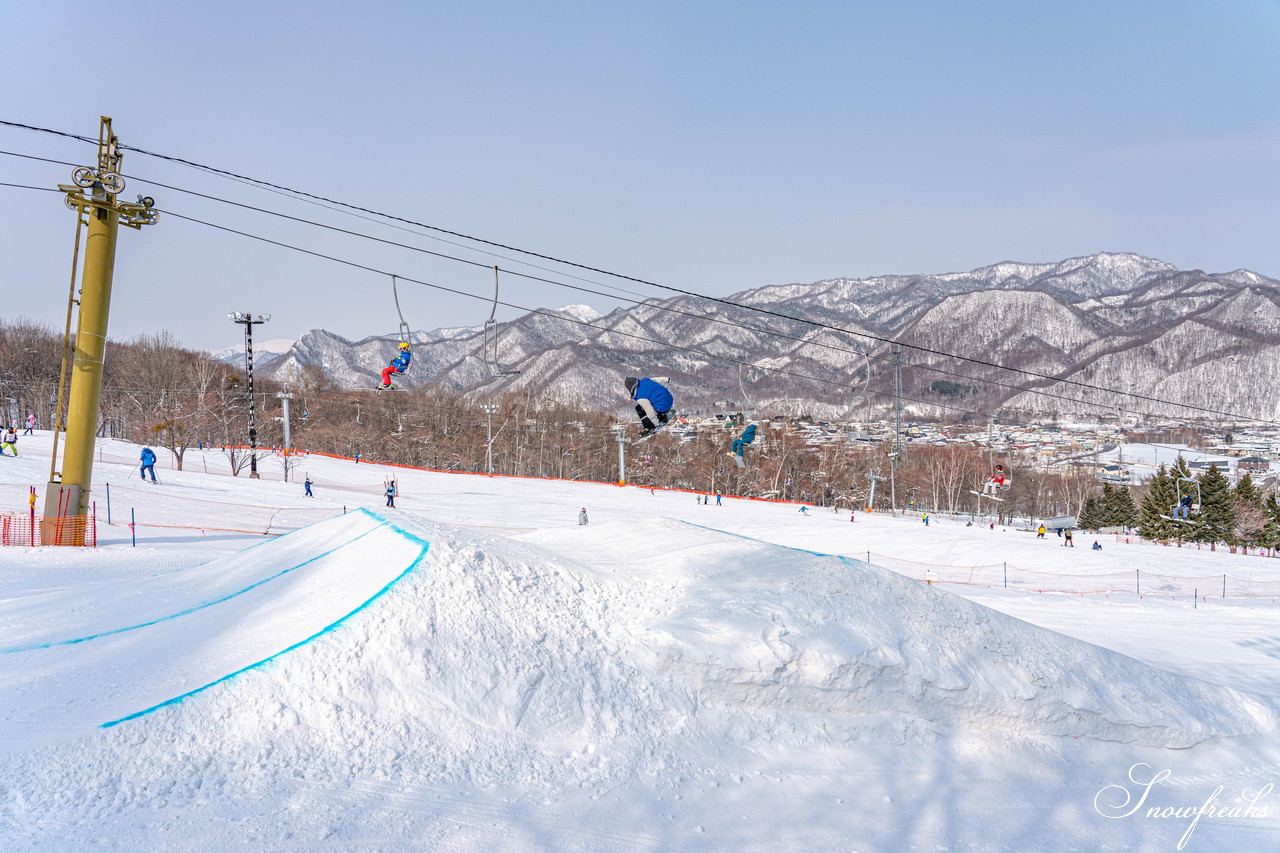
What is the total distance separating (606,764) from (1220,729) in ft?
26.9

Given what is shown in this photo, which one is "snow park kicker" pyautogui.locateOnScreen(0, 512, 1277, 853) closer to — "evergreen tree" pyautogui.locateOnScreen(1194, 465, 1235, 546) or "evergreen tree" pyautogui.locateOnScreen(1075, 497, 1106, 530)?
"evergreen tree" pyautogui.locateOnScreen(1194, 465, 1235, 546)

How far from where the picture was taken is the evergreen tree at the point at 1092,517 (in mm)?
77156

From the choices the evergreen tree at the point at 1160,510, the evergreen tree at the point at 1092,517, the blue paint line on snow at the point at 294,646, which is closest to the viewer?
the blue paint line on snow at the point at 294,646

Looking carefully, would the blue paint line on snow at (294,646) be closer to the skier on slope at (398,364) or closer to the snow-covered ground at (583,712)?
the snow-covered ground at (583,712)

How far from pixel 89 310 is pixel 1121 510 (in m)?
83.2

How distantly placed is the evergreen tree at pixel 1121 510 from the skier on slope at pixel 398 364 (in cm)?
7585

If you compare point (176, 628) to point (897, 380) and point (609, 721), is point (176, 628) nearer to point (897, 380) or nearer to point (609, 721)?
point (609, 721)

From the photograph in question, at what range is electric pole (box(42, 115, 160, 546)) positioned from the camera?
48.3 ft

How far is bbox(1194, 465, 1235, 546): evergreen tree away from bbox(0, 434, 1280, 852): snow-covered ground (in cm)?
5468

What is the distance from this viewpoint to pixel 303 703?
6.26 metres

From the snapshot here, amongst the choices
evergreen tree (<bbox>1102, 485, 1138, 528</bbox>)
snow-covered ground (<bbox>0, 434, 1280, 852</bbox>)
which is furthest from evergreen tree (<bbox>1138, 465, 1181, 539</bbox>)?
snow-covered ground (<bbox>0, 434, 1280, 852</bbox>)

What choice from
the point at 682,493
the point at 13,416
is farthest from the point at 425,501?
the point at 13,416

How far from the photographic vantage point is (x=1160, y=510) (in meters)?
57.9

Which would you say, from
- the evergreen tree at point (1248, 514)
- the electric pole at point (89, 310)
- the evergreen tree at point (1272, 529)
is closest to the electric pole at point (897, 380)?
the electric pole at point (89, 310)
